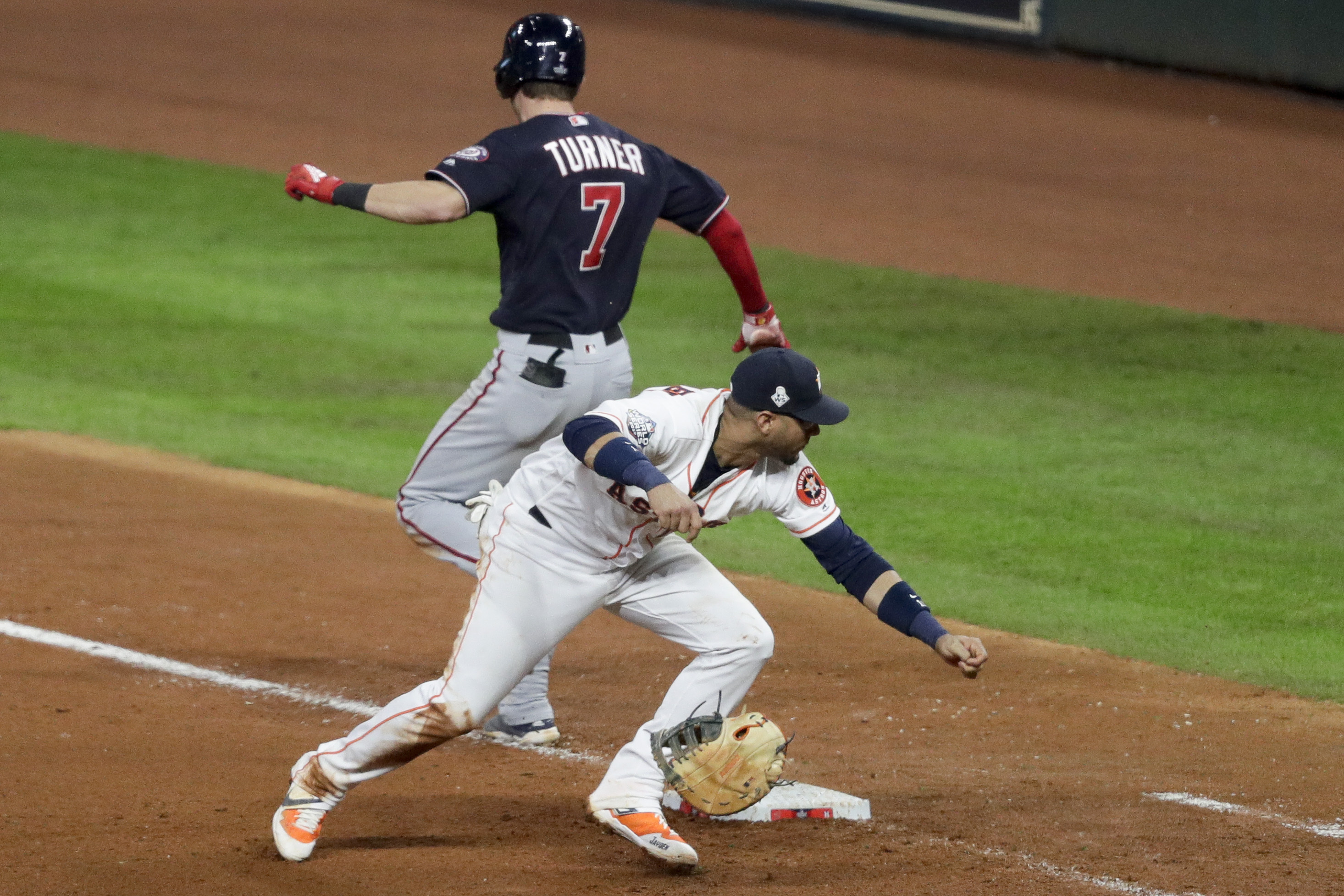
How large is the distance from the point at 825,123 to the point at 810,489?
1470 centimetres

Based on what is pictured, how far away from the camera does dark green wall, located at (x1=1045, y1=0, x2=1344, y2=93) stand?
18453 millimetres

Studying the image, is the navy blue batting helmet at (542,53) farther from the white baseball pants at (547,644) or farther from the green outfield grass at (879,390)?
the green outfield grass at (879,390)

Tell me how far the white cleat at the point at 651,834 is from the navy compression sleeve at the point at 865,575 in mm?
791

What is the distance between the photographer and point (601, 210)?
555cm

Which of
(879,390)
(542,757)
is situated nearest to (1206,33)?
(879,390)

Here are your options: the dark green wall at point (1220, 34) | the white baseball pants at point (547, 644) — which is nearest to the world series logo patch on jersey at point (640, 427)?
the white baseball pants at point (547, 644)

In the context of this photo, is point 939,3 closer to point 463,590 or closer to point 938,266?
point 938,266

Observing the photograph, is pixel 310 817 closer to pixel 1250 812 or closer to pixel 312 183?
pixel 312 183

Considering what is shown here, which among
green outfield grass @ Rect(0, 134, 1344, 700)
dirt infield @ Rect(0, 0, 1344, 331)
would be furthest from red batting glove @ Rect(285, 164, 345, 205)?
dirt infield @ Rect(0, 0, 1344, 331)

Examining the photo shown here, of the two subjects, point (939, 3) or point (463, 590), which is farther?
point (939, 3)

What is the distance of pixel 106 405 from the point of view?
10469 millimetres

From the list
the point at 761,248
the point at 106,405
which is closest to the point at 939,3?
the point at 761,248

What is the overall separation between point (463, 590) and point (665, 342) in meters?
4.63

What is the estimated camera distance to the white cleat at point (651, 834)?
15.6 ft
